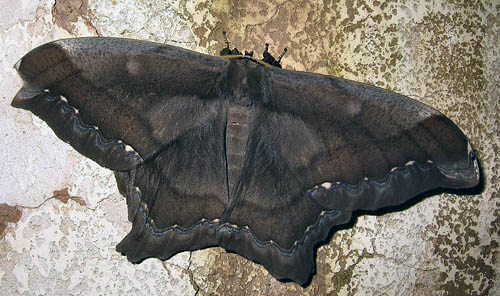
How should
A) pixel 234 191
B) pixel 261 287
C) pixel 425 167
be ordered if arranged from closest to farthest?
pixel 425 167
pixel 234 191
pixel 261 287

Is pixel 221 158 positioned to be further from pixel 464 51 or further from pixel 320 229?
pixel 464 51

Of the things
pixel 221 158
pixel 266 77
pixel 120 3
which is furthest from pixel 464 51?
pixel 120 3

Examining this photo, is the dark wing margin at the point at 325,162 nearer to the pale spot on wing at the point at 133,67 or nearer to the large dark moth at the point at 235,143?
the large dark moth at the point at 235,143

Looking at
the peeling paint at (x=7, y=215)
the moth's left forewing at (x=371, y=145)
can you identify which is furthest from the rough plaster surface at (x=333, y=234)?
the moth's left forewing at (x=371, y=145)

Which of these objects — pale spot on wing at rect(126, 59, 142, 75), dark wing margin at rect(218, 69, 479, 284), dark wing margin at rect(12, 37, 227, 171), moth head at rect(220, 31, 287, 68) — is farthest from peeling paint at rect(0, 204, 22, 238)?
moth head at rect(220, 31, 287, 68)

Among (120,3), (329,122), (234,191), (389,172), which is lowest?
(234,191)

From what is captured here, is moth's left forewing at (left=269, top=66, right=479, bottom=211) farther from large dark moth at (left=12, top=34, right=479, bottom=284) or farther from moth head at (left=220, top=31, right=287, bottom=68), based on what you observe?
moth head at (left=220, top=31, right=287, bottom=68)

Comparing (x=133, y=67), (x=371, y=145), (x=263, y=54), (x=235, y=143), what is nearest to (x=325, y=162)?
(x=371, y=145)

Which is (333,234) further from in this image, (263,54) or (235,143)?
(263,54)

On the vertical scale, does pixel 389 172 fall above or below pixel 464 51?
below
